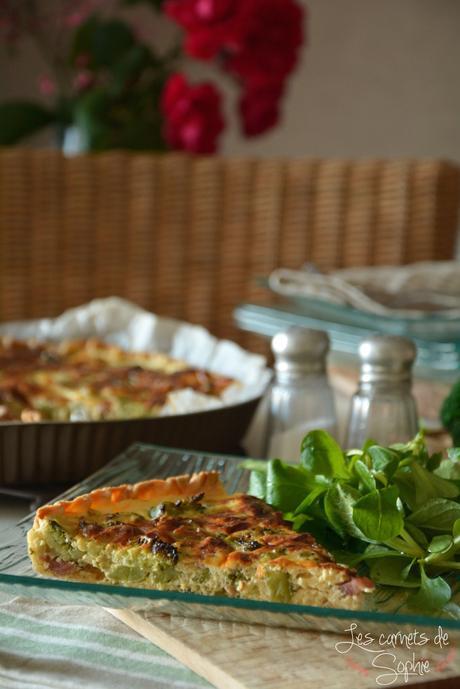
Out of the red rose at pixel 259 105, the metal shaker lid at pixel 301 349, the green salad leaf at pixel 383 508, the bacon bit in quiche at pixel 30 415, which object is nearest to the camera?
the green salad leaf at pixel 383 508

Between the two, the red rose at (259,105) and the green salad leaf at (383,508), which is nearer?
the green salad leaf at (383,508)

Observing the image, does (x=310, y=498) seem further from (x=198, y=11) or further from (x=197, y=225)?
(x=197, y=225)

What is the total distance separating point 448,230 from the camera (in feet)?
7.47

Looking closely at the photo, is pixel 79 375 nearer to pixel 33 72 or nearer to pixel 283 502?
pixel 283 502

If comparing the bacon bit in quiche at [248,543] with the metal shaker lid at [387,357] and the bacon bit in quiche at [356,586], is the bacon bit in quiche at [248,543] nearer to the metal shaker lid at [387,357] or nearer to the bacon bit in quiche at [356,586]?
the bacon bit in quiche at [356,586]

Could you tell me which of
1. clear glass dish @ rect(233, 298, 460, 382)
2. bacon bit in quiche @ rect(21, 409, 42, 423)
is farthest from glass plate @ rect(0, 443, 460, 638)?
clear glass dish @ rect(233, 298, 460, 382)

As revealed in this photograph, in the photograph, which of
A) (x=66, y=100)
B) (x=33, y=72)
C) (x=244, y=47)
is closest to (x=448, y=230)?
(x=244, y=47)

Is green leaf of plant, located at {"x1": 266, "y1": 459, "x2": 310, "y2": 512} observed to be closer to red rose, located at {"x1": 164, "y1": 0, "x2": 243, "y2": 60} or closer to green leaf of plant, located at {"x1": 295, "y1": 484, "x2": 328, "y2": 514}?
green leaf of plant, located at {"x1": 295, "y1": 484, "x2": 328, "y2": 514}

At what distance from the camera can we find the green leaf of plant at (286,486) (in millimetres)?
948

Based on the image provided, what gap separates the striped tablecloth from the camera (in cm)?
81

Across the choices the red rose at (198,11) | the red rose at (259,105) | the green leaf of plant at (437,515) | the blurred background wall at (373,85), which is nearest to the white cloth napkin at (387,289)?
the red rose at (259,105)

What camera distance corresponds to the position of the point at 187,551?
841mm

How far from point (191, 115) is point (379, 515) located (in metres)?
1.37

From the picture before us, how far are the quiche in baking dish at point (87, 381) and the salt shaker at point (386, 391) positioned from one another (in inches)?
12.2
